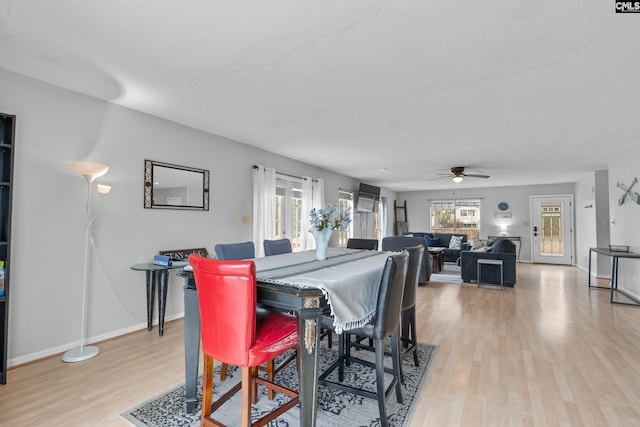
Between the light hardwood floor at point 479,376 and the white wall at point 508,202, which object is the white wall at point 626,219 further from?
the white wall at point 508,202

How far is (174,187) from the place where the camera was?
3.79 m

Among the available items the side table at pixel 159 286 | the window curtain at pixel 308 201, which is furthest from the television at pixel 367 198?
the side table at pixel 159 286

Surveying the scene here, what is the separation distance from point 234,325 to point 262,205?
11.4ft

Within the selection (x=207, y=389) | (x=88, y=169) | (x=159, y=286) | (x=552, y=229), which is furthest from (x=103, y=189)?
(x=552, y=229)

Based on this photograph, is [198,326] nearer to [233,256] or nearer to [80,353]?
[233,256]

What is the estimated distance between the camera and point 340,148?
4957mm

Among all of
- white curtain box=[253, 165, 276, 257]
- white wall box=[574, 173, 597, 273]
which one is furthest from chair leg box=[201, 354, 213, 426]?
white wall box=[574, 173, 597, 273]

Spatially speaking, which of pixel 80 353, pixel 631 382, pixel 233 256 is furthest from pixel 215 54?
pixel 631 382

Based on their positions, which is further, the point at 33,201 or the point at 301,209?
the point at 301,209

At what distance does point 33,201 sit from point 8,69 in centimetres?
107

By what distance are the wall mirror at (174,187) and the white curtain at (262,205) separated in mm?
855

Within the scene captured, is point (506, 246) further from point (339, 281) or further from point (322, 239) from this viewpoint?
point (339, 281)

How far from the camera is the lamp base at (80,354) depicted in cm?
270

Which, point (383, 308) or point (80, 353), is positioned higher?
point (383, 308)
